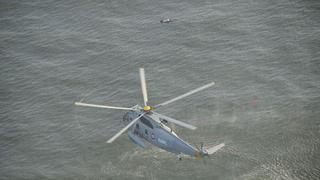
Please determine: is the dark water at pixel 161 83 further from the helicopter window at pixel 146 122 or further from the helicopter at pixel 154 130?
the helicopter window at pixel 146 122

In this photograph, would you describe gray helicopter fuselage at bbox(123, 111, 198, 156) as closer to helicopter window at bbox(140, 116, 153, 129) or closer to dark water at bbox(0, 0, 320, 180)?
helicopter window at bbox(140, 116, 153, 129)

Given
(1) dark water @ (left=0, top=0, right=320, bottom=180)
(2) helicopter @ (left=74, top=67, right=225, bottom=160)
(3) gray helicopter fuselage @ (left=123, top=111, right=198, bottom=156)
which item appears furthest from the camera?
(1) dark water @ (left=0, top=0, right=320, bottom=180)

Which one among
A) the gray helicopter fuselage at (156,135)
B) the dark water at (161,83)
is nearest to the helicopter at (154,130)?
the gray helicopter fuselage at (156,135)

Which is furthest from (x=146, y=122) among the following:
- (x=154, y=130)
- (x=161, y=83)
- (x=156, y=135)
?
(x=161, y=83)

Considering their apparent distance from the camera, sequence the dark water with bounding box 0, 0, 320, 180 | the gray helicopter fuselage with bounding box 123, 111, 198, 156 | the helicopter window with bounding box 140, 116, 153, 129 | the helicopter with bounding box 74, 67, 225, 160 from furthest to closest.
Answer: the dark water with bounding box 0, 0, 320, 180
the helicopter window with bounding box 140, 116, 153, 129
the gray helicopter fuselage with bounding box 123, 111, 198, 156
the helicopter with bounding box 74, 67, 225, 160

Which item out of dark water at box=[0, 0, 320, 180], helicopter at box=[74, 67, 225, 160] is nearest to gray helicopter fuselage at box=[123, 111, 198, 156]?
helicopter at box=[74, 67, 225, 160]

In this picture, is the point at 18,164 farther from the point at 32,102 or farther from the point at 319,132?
the point at 319,132

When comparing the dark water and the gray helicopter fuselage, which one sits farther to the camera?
the dark water
